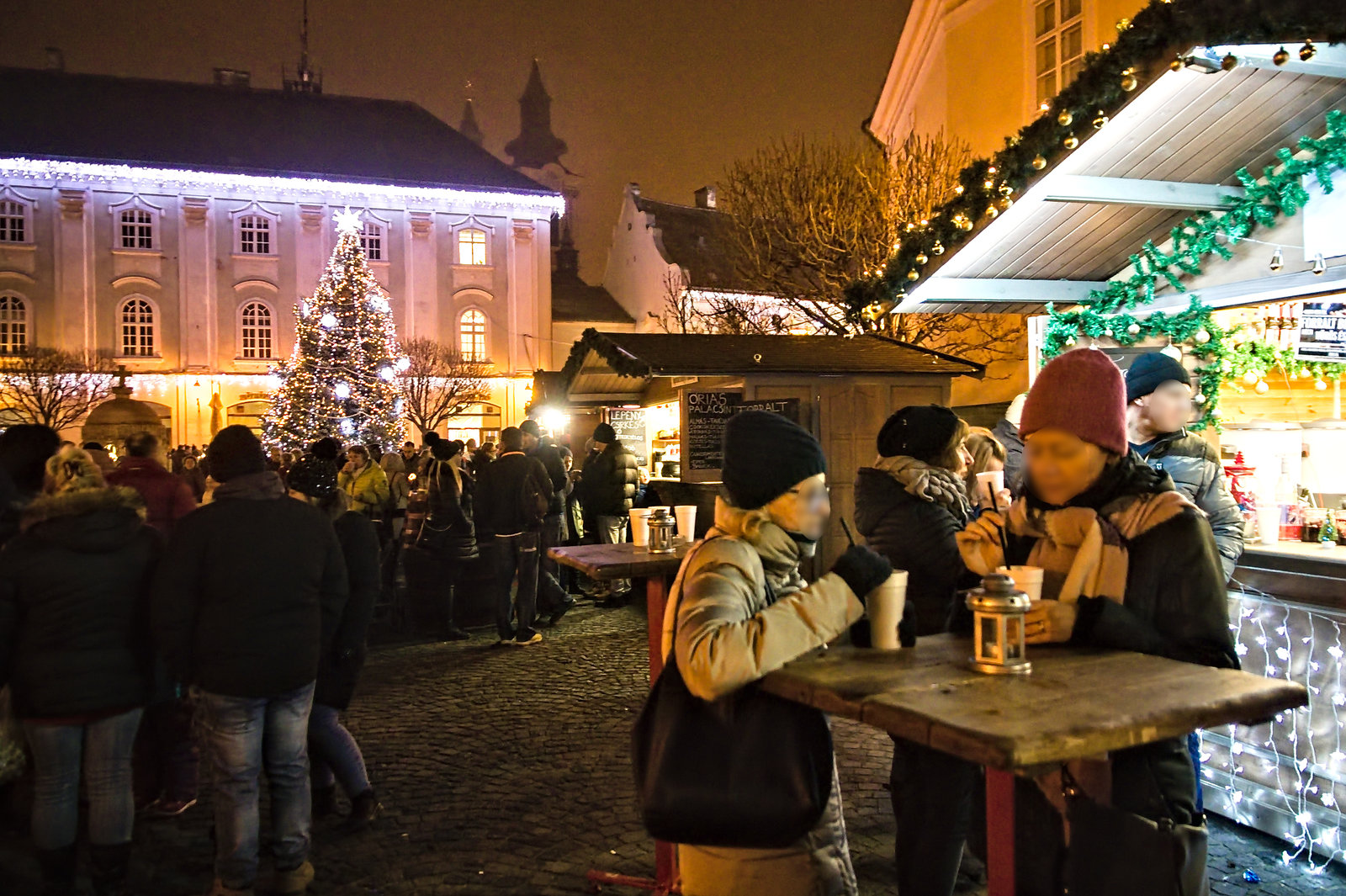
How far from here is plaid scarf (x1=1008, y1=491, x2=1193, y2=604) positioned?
2.64 m

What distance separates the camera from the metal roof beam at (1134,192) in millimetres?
5242

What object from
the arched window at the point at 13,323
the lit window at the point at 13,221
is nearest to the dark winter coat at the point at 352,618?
the arched window at the point at 13,323

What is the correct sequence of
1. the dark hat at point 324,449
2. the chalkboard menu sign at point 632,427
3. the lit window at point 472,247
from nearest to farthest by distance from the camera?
the dark hat at point 324,449, the chalkboard menu sign at point 632,427, the lit window at point 472,247

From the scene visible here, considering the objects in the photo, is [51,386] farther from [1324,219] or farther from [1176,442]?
[1324,219]

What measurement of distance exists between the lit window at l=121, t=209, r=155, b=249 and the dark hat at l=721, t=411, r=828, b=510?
39549mm

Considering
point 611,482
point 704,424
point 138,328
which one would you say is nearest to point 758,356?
point 704,424

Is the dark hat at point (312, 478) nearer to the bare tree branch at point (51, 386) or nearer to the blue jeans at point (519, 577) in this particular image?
the blue jeans at point (519, 577)

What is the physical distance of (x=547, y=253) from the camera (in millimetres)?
40344

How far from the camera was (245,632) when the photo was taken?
3.85 meters

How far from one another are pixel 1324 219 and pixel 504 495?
6.48m

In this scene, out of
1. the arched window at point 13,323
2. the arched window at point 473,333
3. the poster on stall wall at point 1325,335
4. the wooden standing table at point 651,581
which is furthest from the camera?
the arched window at point 473,333

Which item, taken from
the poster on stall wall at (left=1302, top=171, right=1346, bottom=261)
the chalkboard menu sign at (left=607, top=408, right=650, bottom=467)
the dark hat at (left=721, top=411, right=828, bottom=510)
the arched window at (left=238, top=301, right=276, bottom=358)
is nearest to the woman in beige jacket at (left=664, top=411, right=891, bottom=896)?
the dark hat at (left=721, top=411, right=828, bottom=510)

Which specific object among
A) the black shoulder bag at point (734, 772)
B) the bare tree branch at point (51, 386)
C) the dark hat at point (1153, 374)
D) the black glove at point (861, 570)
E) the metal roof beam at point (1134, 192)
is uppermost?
the bare tree branch at point (51, 386)

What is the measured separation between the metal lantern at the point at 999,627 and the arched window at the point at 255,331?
38933 millimetres
